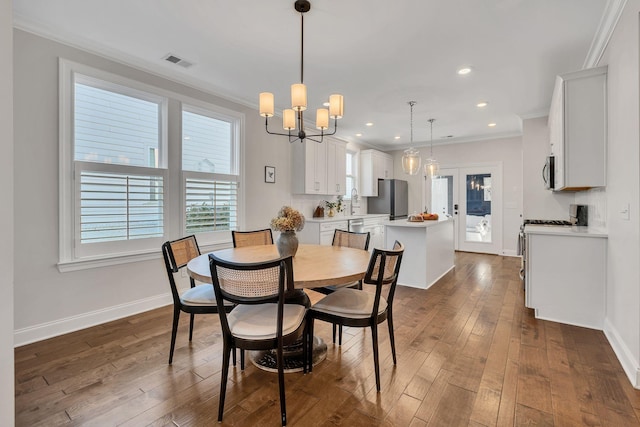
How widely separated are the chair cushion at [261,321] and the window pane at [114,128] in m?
2.22

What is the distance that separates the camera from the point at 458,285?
14.1 feet

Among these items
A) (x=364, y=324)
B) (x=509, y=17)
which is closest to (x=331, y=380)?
(x=364, y=324)

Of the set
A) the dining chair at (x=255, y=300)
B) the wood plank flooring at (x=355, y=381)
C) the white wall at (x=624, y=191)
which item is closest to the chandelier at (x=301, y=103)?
the dining chair at (x=255, y=300)

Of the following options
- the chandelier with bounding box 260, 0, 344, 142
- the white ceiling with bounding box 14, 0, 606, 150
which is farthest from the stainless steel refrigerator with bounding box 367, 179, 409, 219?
the chandelier with bounding box 260, 0, 344, 142

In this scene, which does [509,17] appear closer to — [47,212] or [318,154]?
[318,154]

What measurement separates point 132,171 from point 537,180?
578 centimetres

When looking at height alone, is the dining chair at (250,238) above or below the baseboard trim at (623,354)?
above

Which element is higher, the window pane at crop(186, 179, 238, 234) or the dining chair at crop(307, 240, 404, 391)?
the window pane at crop(186, 179, 238, 234)

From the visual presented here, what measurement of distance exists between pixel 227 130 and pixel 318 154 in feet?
5.61

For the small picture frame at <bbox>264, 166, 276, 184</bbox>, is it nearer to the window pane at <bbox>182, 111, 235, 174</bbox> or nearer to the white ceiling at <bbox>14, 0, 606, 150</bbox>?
the window pane at <bbox>182, 111, 235, 174</bbox>

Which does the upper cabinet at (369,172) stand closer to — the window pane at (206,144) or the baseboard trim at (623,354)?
the window pane at (206,144)

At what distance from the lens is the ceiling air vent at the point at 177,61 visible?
3096mm

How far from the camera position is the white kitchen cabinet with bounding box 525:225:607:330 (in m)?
2.78

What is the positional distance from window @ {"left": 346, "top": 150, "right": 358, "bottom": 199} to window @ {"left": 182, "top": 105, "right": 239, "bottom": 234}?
323cm
